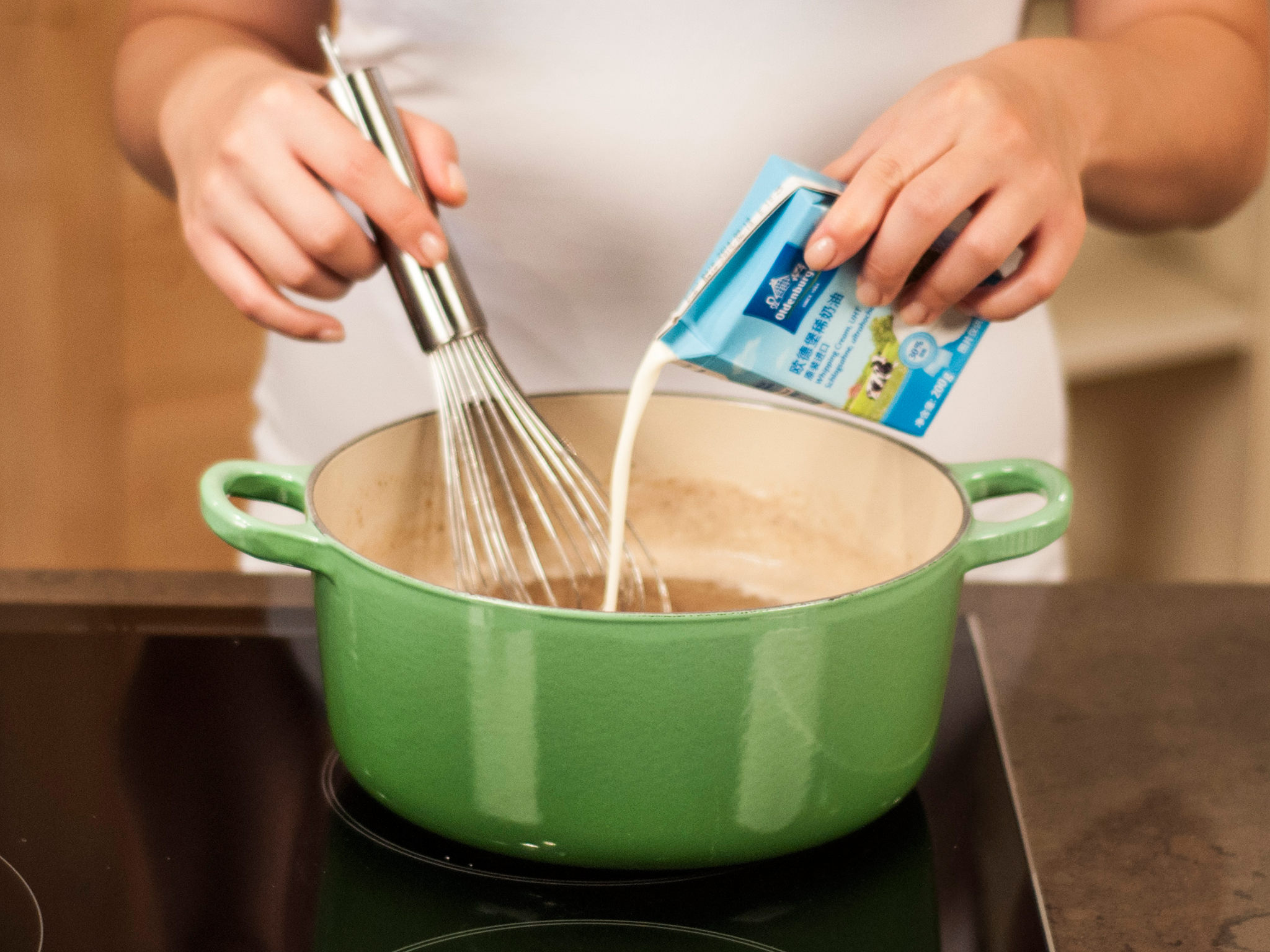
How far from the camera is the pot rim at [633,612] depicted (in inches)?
15.1

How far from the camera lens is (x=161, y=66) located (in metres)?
0.73

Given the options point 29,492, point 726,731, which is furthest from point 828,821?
point 29,492

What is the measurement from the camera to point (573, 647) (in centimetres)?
39

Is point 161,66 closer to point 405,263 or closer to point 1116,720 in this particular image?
point 405,263

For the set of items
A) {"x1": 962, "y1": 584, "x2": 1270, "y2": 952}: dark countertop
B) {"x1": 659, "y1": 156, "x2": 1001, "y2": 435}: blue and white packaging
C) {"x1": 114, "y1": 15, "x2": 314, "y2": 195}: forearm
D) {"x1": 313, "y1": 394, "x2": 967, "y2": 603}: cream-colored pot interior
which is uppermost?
{"x1": 114, "y1": 15, "x2": 314, "y2": 195}: forearm

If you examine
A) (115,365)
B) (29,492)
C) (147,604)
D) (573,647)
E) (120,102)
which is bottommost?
(29,492)

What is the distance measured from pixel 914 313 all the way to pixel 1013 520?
9 centimetres

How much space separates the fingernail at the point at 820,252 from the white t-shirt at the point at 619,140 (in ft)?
1.11

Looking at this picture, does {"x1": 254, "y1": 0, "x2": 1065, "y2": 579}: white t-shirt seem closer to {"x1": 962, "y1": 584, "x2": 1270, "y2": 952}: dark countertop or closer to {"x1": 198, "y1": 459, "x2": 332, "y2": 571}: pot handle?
{"x1": 962, "y1": 584, "x2": 1270, "y2": 952}: dark countertop

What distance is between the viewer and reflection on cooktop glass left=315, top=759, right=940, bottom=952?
0.42 metres

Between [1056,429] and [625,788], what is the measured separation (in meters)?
0.60

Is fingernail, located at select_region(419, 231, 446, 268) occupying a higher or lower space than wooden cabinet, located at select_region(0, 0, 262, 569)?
higher

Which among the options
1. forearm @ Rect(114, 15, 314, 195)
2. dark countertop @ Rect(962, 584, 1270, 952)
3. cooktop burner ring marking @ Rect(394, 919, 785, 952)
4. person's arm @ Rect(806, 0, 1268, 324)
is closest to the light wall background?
forearm @ Rect(114, 15, 314, 195)

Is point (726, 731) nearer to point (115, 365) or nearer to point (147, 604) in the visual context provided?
point (147, 604)
